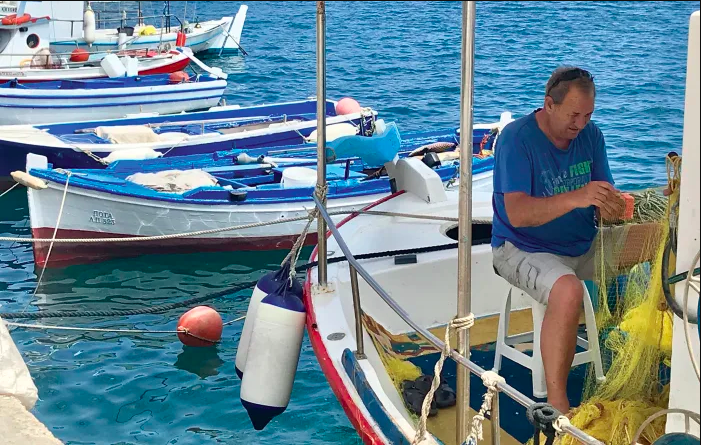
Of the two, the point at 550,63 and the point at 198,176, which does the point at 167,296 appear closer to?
the point at 198,176

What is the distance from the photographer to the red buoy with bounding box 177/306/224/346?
282 inches

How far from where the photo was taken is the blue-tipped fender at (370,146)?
531cm

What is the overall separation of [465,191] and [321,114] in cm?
188

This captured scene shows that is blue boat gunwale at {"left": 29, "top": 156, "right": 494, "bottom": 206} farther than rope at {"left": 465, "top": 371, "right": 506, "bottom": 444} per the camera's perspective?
Yes

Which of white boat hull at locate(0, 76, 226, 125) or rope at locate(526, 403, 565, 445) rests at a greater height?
rope at locate(526, 403, 565, 445)

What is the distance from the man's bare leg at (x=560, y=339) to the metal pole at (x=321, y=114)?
1.37 m

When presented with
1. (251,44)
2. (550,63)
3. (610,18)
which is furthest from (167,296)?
(610,18)

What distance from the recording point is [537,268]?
3744 millimetres

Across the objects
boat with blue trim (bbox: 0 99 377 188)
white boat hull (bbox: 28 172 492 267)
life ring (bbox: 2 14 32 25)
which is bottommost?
white boat hull (bbox: 28 172 492 267)

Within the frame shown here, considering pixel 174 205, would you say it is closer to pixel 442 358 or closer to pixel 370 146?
pixel 370 146

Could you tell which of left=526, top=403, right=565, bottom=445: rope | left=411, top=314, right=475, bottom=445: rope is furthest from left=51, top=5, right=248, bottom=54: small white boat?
left=526, top=403, right=565, bottom=445: rope

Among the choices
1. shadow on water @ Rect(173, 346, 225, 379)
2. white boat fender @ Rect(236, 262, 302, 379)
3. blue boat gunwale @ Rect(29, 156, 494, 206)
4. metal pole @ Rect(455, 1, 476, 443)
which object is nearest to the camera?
metal pole @ Rect(455, 1, 476, 443)

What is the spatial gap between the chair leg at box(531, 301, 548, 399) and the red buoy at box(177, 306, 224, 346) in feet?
12.3

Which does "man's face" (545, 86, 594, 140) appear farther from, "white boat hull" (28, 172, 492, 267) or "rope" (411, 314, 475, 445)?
"white boat hull" (28, 172, 492, 267)
